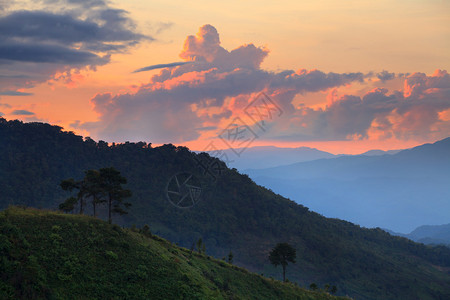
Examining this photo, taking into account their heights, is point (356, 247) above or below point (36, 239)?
below

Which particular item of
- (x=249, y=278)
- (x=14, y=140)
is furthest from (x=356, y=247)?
(x=14, y=140)

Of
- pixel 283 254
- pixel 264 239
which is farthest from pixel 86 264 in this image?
pixel 264 239

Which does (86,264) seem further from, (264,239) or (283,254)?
(264,239)

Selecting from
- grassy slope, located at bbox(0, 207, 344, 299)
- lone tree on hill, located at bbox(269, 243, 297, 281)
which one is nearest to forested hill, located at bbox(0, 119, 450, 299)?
lone tree on hill, located at bbox(269, 243, 297, 281)

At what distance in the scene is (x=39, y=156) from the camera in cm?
19662

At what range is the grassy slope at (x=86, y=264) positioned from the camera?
123 ft

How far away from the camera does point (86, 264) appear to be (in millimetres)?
43469

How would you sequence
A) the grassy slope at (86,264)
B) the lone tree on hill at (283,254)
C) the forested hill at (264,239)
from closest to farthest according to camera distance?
the grassy slope at (86,264) → the lone tree on hill at (283,254) → the forested hill at (264,239)

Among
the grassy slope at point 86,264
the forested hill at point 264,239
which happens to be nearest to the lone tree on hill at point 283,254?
the grassy slope at point 86,264

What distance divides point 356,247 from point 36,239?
561 ft

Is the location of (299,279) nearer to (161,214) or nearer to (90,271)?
(161,214)

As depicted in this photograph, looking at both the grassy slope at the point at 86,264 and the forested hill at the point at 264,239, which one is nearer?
the grassy slope at the point at 86,264

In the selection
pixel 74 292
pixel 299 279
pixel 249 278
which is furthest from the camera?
pixel 299 279

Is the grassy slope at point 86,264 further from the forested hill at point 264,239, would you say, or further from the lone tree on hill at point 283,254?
the forested hill at point 264,239
